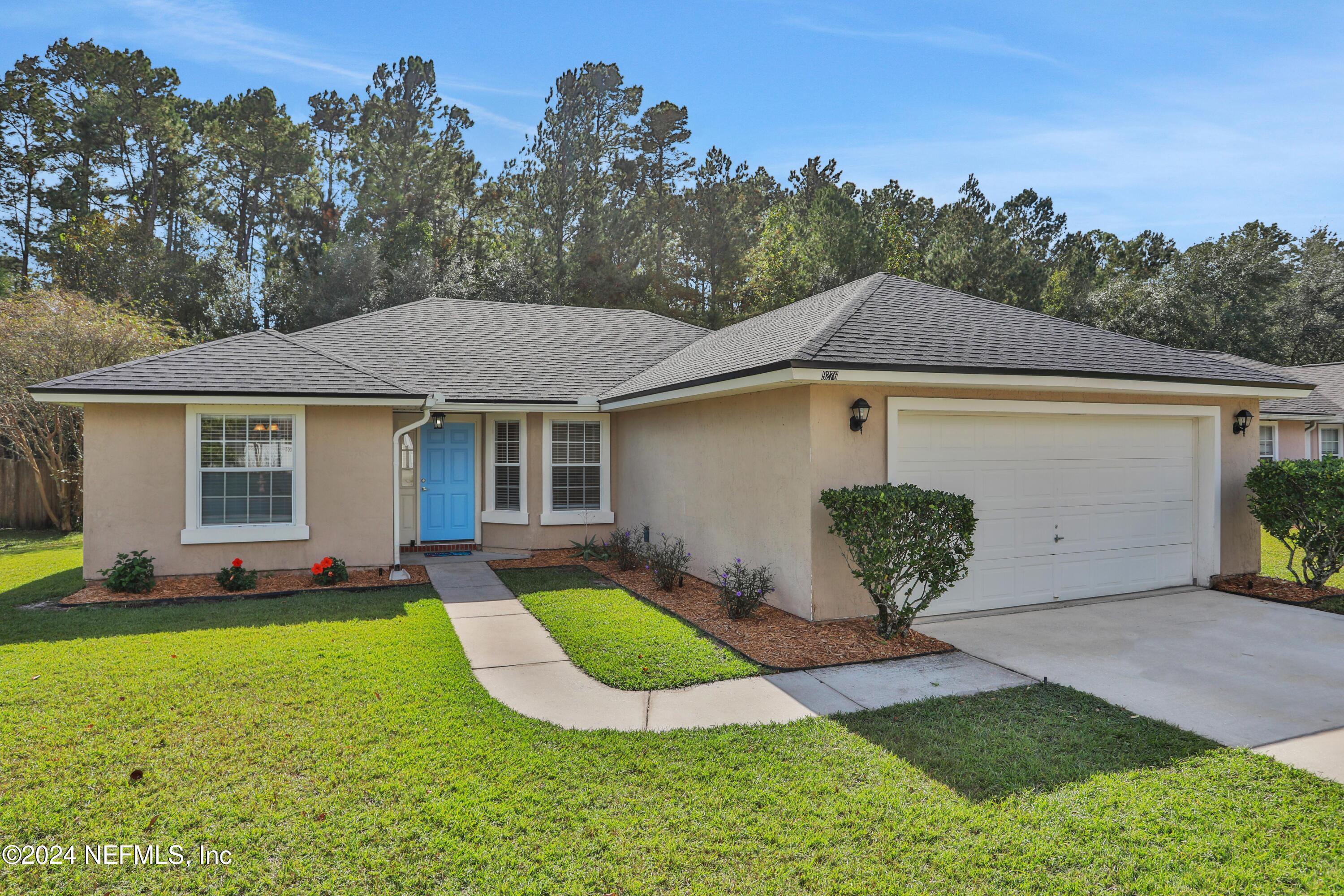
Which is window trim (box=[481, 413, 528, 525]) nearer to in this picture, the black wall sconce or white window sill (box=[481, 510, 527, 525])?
white window sill (box=[481, 510, 527, 525])

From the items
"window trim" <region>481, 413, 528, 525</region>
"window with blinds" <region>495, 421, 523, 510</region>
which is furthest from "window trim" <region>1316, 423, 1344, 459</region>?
"window with blinds" <region>495, 421, 523, 510</region>

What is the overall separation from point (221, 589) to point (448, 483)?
4.03 meters

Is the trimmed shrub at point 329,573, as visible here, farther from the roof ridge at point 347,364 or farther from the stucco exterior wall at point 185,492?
the roof ridge at point 347,364

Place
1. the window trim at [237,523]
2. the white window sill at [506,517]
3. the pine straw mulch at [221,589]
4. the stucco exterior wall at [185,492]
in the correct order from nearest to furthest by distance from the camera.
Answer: the pine straw mulch at [221,589], the stucco exterior wall at [185,492], the window trim at [237,523], the white window sill at [506,517]

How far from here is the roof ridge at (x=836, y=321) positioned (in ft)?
22.2

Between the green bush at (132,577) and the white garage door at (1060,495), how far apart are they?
9.03 metres

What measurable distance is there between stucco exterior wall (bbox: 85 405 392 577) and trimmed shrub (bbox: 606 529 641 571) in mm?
3382

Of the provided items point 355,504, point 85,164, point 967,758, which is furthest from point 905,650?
point 85,164

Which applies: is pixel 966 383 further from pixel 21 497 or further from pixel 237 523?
pixel 21 497

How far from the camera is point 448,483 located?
12.1 metres

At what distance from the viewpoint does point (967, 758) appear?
13.8 ft

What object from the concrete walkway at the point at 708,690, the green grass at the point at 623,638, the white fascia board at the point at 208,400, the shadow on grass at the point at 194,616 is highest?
the white fascia board at the point at 208,400

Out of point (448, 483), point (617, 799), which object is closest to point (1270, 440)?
point (448, 483)

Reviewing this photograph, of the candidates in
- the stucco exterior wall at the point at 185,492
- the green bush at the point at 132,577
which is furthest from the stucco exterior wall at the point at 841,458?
the green bush at the point at 132,577
